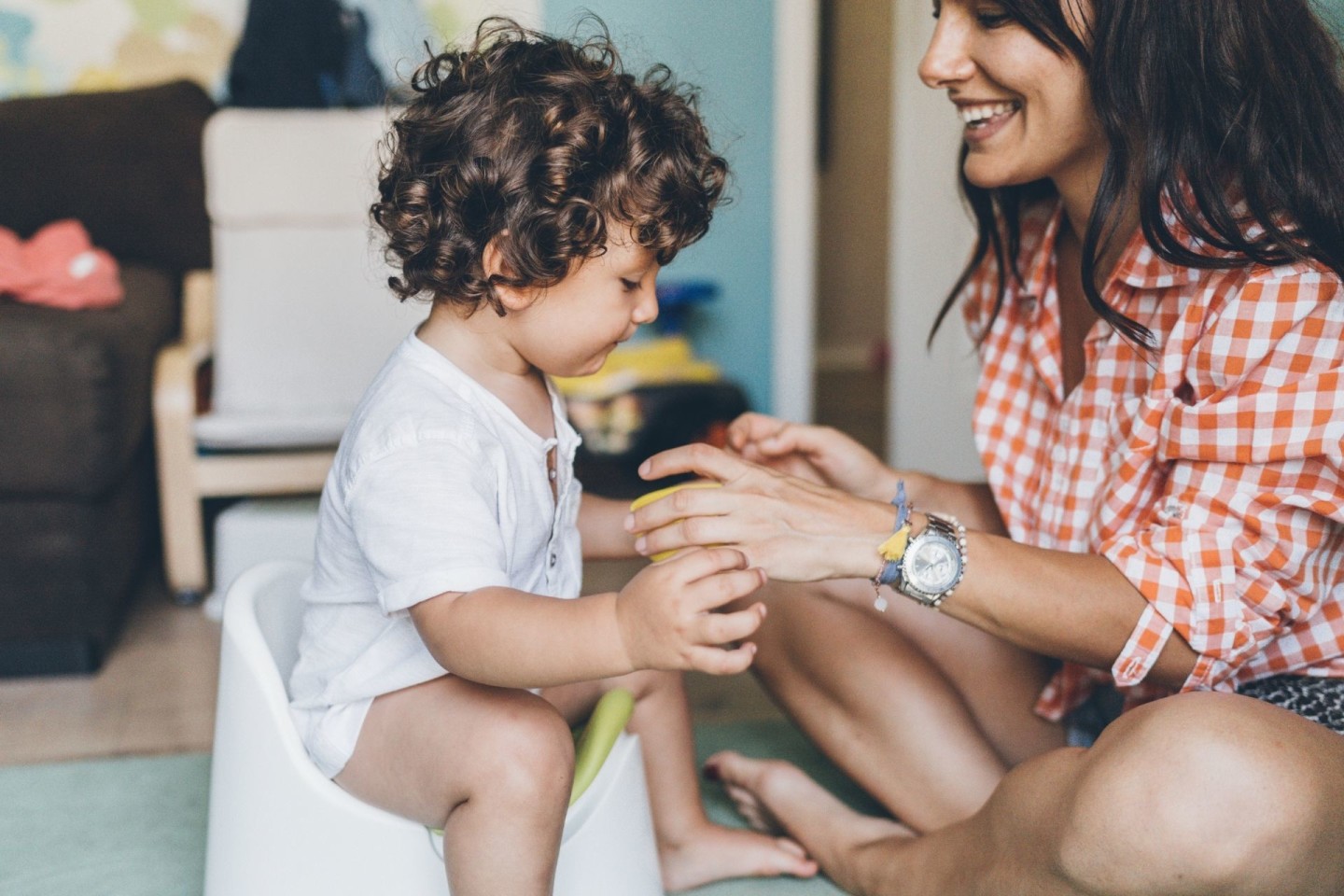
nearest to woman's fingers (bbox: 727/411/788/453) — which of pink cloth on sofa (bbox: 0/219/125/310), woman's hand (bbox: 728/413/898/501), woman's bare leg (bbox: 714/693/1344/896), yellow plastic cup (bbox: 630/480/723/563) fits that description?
woman's hand (bbox: 728/413/898/501)

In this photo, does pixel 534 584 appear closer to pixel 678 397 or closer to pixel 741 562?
pixel 741 562

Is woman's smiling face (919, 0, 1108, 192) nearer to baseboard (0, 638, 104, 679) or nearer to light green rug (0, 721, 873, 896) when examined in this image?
light green rug (0, 721, 873, 896)

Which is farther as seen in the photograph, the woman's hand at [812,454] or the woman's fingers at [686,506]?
the woman's hand at [812,454]

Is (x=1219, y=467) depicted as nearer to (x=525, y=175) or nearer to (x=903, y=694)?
(x=903, y=694)

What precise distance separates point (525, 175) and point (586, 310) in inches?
4.6

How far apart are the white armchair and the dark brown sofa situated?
11 centimetres

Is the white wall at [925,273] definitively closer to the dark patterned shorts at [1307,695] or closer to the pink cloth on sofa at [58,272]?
the dark patterned shorts at [1307,695]

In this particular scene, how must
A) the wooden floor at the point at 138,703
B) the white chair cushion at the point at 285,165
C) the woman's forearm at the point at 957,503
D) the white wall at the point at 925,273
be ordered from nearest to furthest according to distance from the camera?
the woman's forearm at the point at 957,503, the wooden floor at the point at 138,703, the white chair cushion at the point at 285,165, the white wall at the point at 925,273

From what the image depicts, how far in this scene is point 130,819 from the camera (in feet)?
4.67

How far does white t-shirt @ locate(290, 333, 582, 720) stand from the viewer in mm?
904

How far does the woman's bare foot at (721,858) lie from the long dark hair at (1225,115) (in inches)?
26.7

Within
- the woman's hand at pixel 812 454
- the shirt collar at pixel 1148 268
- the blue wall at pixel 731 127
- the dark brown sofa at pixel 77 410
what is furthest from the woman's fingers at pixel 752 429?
the blue wall at pixel 731 127

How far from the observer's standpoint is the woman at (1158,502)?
2.99ft

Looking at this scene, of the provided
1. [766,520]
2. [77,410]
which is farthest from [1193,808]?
[77,410]
